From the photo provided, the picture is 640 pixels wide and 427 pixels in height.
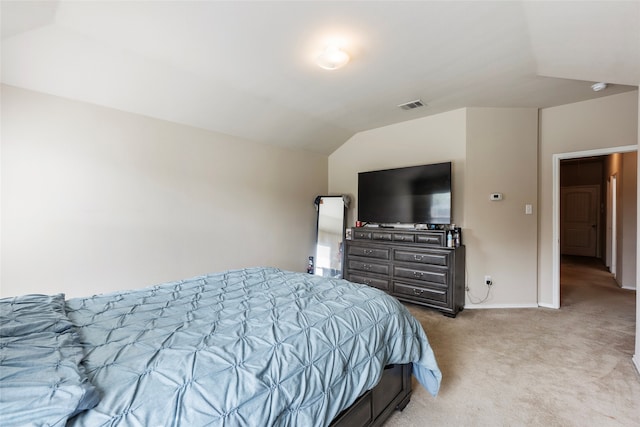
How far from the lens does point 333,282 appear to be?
2.05m

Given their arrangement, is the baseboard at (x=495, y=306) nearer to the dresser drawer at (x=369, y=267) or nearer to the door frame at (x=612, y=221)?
the dresser drawer at (x=369, y=267)

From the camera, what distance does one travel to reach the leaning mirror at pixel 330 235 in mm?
4805

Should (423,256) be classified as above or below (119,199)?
below

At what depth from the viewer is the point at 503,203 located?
12.0 ft

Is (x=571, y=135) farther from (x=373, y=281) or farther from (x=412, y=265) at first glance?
(x=373, y=281)

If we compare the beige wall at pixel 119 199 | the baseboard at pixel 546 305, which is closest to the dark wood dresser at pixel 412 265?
the baseboard at pixel 546 305

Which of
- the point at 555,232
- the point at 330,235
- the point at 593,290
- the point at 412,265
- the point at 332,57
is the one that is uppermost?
the point at 332,57

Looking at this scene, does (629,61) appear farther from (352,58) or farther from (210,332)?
(210,332)

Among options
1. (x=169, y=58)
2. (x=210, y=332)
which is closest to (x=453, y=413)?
(x=210, y=332)

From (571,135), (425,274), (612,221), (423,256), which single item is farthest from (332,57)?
(612,221)

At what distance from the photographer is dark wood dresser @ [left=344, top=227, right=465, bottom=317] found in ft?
10.8

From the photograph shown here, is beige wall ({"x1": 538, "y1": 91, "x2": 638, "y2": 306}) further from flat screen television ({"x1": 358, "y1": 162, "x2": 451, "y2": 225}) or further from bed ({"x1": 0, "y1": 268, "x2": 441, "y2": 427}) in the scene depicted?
bed ({"x1": 0, "y1": 268, "x2": 441, "y2": 427})

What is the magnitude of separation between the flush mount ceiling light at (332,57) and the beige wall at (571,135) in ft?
10.0

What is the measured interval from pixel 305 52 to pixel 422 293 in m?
3.00
